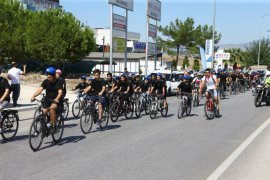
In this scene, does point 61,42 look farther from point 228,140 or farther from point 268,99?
point 228,140

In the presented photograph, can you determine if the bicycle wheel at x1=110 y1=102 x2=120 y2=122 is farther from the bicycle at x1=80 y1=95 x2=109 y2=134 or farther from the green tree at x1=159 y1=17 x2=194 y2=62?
the green tree at x1=159 y1=17 x2=194 y2=62

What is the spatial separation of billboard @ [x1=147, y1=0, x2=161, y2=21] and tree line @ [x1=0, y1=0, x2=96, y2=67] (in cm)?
877

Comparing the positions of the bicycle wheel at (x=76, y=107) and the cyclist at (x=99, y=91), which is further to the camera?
the bicycle wheel at (x=76, y=107)

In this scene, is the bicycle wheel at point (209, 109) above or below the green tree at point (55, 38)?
below

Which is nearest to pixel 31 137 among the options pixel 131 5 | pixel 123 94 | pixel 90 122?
pixel 90 122

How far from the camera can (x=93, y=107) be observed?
11688 millimetres

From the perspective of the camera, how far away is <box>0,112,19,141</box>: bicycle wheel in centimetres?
988

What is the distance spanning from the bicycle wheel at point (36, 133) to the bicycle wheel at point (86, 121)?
2.26m

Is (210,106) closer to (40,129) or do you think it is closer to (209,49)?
(40,129)

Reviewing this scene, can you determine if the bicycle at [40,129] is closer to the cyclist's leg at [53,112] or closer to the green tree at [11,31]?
the cyclist's leg at [53,112]

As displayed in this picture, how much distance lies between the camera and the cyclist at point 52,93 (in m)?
9.32

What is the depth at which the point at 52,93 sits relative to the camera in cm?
959

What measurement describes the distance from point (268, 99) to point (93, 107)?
12.4 m

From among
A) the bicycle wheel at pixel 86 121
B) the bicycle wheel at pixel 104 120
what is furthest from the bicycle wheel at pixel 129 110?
the bicycle wheel at pixel 86 121
